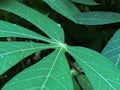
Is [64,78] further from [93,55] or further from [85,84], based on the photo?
[85,84]

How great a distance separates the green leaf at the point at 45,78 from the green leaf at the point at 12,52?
36 mm

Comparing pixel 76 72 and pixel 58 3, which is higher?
pixel 58 3

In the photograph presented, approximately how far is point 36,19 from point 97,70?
0.26 metres

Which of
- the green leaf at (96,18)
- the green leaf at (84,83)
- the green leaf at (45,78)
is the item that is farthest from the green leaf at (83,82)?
the green leaf at (45,78)

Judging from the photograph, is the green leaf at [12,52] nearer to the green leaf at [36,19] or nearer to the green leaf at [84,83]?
the green leaf at [36,19]

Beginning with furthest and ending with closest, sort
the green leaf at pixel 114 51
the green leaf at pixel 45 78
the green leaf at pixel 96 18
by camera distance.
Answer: the green leaf at pixel 96 18, the green leaf at pixel 114 51, the green leaf at pixel 45 78

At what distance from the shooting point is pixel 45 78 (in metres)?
0.66

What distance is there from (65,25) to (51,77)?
0.77m

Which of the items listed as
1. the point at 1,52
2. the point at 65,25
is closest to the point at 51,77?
the point at 1,52

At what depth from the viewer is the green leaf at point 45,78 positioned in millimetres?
630

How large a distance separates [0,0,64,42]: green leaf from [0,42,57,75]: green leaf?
12cm

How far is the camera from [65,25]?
1420 millimetres

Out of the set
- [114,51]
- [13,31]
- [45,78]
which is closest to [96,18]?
[114,51]

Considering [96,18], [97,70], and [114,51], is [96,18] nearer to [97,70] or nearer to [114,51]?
[114,51]
